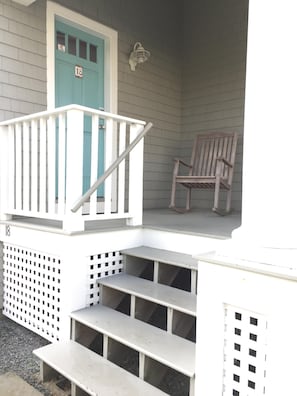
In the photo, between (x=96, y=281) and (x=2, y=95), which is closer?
(x=96, y=281)

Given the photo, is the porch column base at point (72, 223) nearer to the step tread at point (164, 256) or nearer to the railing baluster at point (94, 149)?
the railing baluster at point (94, 149)

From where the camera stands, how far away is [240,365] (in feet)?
4.95

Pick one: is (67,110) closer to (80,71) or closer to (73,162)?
(73,162)

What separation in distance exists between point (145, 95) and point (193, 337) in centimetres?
323

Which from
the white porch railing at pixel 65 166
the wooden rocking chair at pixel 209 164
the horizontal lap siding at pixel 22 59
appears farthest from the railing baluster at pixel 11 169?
the wooden rocking chair at pixel 209 164

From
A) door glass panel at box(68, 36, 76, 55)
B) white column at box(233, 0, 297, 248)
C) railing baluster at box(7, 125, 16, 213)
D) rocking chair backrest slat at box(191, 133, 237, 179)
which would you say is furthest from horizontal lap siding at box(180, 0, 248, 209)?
white column at box(233, 0, 297, 248)

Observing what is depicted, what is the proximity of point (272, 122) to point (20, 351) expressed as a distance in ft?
7.48

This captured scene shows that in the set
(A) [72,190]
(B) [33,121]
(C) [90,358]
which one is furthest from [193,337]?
(B) [33,121]

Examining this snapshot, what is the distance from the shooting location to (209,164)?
446 cm

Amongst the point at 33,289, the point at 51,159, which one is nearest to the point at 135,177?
the point at 51,159

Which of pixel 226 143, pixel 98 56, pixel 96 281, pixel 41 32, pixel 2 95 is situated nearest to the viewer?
pixel 96 281

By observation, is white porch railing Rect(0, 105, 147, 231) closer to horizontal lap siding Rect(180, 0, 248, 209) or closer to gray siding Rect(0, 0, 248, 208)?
gray siding Rect(0, 0, 248, 208)

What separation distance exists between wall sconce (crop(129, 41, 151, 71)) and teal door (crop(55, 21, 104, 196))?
1.30 ft

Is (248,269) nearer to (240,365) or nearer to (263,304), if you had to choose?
(263,304)
